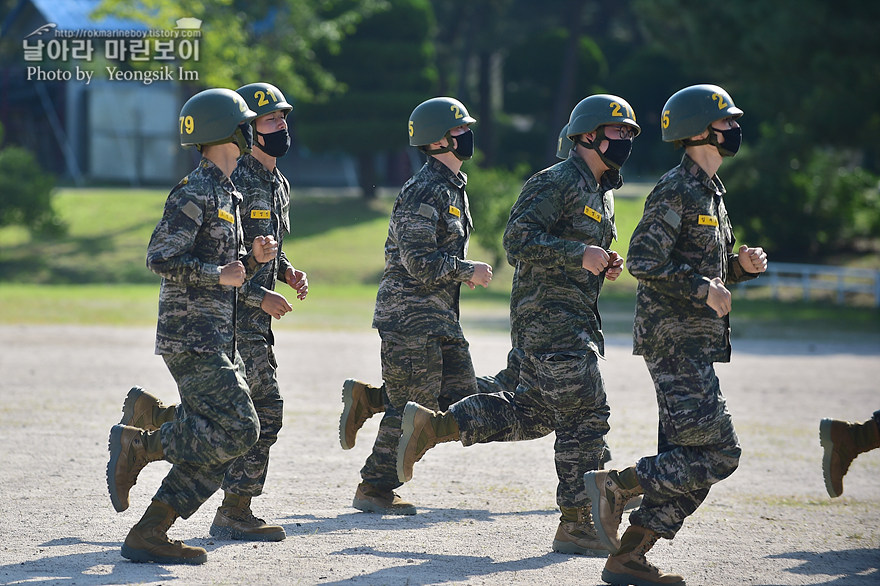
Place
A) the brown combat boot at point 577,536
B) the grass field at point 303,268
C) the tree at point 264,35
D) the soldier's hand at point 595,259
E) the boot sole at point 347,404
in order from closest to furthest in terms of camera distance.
Answer: the soldier's hand at point 595,259, the brown combat boot at point 577,536, the boot sole at point 347,404, the grass field at point 303,268, the tree at point 264,35

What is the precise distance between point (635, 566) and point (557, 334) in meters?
1.19

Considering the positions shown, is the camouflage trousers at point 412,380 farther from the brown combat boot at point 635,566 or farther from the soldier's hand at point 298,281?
the brown combat boot at point 635,566

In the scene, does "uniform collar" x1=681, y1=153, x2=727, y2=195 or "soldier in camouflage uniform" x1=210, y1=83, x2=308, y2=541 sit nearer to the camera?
"uniform collar" x1=681, y1=153, x2=727, y2=195

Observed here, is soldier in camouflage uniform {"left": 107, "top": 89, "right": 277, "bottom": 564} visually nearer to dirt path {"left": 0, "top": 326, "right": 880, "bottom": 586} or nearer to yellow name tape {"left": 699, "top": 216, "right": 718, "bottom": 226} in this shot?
dirt path {"left": 0, "top": 326, "right": 880, "bottom": 586}

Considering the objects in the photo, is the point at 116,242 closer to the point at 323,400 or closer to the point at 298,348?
the point at 298,348

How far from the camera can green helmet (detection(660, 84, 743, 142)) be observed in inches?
221

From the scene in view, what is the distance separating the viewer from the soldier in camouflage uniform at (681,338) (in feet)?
17.5

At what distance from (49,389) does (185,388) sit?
647 cm

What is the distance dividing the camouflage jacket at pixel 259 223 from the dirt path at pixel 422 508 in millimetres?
1085

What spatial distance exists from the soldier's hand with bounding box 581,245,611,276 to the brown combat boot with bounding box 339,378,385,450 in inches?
74.1

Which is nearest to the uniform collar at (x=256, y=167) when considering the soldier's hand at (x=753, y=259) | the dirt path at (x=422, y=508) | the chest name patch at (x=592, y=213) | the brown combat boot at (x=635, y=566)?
the chest name patch at (x=592, y=213)

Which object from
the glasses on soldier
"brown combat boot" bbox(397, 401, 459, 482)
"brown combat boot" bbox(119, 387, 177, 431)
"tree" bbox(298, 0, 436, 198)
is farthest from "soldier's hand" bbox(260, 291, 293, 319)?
"tree" bbox(298, 0, 436, 198)

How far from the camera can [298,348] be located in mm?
15625

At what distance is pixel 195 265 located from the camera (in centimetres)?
537
